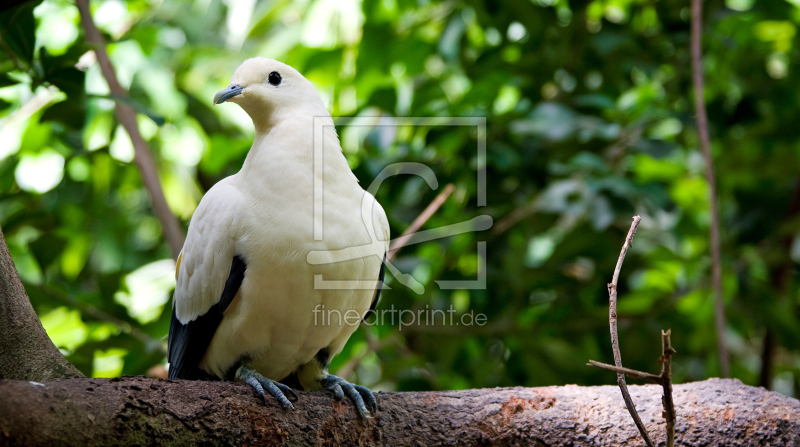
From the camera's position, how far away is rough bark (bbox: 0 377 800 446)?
1.40 metres

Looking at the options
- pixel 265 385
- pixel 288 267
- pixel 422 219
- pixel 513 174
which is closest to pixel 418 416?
pixel 265 385

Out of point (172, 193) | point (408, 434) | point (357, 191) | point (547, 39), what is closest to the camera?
point (408, 434)

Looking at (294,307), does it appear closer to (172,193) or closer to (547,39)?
(547,39)

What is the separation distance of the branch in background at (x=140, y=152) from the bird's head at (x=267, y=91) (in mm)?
1017

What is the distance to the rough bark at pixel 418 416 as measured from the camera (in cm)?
140

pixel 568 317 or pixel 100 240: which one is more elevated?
pixel 100 240

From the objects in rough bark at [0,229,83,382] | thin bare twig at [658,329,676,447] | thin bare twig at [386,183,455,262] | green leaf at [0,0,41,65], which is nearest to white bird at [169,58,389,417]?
thin bare twig at [386,183,455,262]

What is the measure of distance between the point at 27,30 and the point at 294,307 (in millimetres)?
1429

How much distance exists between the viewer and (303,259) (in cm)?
185

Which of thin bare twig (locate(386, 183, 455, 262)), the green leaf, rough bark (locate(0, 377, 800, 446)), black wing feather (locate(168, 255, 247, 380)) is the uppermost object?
the green leaf

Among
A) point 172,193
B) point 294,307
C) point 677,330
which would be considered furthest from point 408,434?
point 172,193

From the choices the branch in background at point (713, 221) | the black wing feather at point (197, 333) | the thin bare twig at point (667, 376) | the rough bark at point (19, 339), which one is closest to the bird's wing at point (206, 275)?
the black wing feather at point (197, 333)

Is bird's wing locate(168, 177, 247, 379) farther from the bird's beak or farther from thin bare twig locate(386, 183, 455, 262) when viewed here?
thin bare twig locate(386, 183, 455, 262)

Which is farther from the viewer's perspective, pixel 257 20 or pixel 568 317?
pixel 257 20
